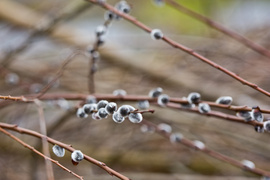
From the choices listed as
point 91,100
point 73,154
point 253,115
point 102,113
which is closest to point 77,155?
point 73,154

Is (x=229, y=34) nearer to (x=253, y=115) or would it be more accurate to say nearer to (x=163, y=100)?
(x=163, y=100)


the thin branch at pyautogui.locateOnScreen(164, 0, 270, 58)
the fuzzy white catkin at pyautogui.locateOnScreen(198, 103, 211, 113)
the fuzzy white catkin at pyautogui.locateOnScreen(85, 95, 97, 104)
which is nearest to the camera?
the fuzzy white catkin at pyautogui.locateOnScreen(198, 103, 211, 113)

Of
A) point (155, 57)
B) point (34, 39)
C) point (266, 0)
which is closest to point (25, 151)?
point (34, 39)

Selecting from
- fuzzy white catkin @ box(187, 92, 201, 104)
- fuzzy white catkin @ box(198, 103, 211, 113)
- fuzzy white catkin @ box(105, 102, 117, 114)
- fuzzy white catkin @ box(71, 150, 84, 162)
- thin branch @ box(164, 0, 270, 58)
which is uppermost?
thin branch @ box(164, 0, 270, 58)

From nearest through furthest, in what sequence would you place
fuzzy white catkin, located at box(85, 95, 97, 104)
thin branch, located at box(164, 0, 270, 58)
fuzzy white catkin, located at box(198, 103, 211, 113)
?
fuzzy white catkin, located at box(198, 103, 211, 113)
fuzzy white catkin, located at box(85, 95, 97, 104)
thin branch, located at box(164, 0, 270, 58)

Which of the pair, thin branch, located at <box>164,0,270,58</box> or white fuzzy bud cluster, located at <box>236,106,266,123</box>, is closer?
white fuzzy bud cluster, located at <box>236,106,266,123</box>

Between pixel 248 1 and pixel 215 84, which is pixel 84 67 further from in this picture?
pixel 248 1

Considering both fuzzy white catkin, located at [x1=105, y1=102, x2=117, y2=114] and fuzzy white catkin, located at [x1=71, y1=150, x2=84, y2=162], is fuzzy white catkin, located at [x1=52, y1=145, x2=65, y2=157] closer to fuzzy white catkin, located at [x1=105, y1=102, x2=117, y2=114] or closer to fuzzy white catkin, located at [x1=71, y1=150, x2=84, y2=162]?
fuzzy white catkin, located at [x1=71, y1=150, x2=84, y2=162]

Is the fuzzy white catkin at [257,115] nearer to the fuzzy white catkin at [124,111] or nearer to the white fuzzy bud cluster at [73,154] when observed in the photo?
the fuzzy white catkin at [124,111]

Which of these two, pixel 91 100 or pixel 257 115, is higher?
pixel 91 100

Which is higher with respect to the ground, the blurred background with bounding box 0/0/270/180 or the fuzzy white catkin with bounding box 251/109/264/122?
the blurred background with bounding box 0/0/270/180

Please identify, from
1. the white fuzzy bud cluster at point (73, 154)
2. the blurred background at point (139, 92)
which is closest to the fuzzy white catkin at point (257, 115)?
the white fuzzy bud cluster at point (73, 154)

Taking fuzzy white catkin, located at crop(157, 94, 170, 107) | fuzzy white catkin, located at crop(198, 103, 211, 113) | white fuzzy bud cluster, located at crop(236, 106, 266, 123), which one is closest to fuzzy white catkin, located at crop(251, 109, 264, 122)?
white fuzzy bud cluster, located at crop(236, 106, 266, 123)
